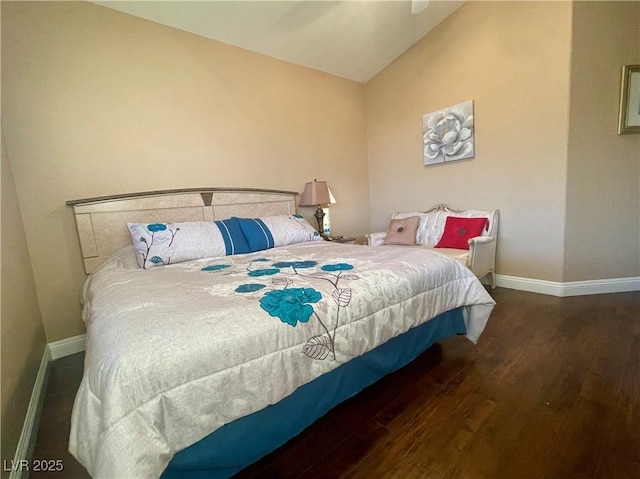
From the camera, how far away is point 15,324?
141cm

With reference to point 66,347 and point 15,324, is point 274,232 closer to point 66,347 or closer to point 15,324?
point 15,324

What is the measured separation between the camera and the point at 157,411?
0.74 metres

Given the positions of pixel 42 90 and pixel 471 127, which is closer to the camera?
pixel 42 90

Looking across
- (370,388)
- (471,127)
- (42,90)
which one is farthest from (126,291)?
(471,127)

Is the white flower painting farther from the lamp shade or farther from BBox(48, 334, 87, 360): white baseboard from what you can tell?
BBox(48, 334, 87, 360): white baseboard

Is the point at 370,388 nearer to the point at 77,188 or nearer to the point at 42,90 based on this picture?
the point at 77,188

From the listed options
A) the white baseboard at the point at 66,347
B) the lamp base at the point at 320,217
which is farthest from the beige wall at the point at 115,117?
the lamp base at the point at 320,217

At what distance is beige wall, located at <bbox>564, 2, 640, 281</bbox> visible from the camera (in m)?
2.43

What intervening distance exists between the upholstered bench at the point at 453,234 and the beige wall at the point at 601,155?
2.04 feet

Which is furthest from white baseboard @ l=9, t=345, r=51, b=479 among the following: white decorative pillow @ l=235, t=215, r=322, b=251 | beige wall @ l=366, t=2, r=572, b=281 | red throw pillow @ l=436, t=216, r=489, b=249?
beige wall @ l=366, t=2, r=572, b=281

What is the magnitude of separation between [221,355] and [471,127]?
130 inches

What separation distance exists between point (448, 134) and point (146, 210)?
3144 mm

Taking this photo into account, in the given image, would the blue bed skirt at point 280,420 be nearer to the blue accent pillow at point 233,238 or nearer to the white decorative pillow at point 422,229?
the blue accent pillow at point 233,238

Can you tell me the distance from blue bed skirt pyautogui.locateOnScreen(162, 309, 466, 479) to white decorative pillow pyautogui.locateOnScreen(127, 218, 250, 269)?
4.14 ft
